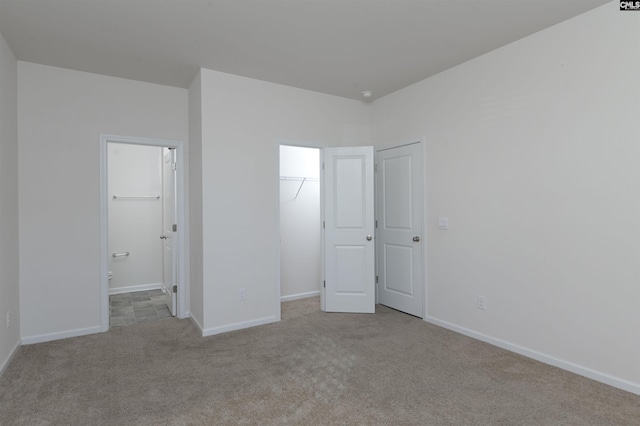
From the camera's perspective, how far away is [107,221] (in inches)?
144

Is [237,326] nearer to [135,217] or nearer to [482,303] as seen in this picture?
[482,303]

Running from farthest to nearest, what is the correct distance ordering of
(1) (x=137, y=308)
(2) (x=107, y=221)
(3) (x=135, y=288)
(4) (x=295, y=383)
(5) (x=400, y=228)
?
(3) (x=135, y=288) < (1) (x=137, y=308) < (5) (x=400, y=228) < (2) (x=107, y=221) < (4) (x=295, y=383)

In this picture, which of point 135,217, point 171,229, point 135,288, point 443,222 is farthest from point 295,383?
point 135,217

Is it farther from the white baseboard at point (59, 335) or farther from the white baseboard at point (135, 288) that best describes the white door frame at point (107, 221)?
the white baseboard at point (135, 288)

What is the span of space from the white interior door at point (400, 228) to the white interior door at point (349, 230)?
270 millimetres

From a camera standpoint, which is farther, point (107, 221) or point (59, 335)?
point (107, 221)

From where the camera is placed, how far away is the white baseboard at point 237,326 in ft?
11.6

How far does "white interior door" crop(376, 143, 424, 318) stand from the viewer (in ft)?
13.1

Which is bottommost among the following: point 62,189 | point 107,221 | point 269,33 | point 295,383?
point 295,383

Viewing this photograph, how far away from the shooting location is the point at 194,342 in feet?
11.0

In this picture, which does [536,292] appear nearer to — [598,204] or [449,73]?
[598,204]

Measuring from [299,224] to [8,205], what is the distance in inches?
124

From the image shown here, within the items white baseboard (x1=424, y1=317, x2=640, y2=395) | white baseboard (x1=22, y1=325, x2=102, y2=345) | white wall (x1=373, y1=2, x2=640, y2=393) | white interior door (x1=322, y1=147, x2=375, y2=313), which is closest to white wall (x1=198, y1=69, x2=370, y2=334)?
white interior door (x1=322, y1=147, x2=375, y2=313)

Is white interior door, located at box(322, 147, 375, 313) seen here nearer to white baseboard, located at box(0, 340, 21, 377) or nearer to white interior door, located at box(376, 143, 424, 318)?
white interior door, located at box(376, 143, 424, 318)
